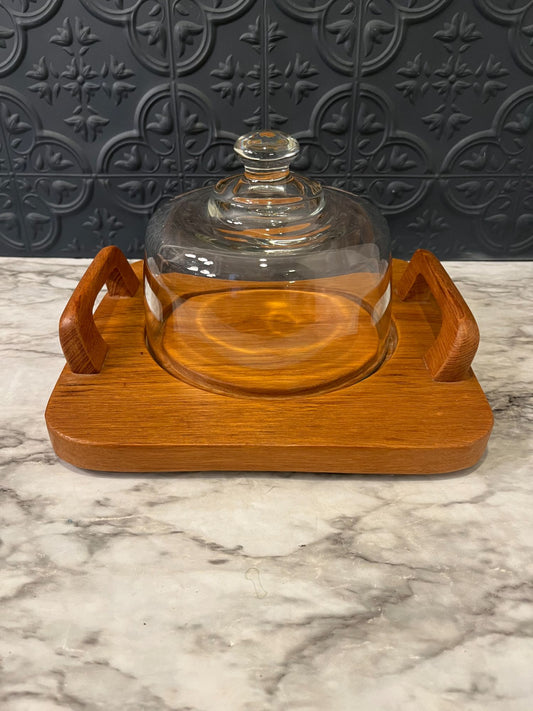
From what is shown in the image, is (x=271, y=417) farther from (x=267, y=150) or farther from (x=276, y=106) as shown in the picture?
(x=276, y=106)

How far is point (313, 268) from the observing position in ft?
2.03

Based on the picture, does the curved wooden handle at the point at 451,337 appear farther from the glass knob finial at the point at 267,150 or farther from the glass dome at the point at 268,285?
the glass knob finial at the point at 267,150

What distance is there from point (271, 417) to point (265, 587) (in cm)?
16

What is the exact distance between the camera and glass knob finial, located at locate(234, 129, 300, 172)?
2.05 feet

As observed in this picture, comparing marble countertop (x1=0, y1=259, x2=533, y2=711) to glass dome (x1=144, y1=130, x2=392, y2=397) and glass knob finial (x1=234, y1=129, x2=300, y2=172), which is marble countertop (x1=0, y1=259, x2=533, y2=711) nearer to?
glass dome (x1=144, y1=130, x2=392, y2=397)

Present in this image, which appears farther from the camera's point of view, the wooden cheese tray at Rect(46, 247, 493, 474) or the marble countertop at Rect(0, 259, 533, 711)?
the wooden cheese tray at Rect(46, 247, 493, 474)

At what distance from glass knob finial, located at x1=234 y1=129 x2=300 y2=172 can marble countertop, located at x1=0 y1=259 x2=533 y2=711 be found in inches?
12.3

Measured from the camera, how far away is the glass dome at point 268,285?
0.62m

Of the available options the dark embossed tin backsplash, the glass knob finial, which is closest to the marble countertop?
the glass knob finial

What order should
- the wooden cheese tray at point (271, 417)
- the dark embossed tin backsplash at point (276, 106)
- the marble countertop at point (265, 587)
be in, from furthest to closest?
1. the dark embossed tin backsplash at point (276, 106)
2. the wooden cheese tray at point (271, 417)
3. the marble countertop at point (265, 587)

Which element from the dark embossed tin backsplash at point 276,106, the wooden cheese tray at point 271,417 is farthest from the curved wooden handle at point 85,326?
the dark embossed tin backsplash at point 276,106

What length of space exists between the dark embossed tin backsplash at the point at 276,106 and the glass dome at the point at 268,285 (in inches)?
10.5

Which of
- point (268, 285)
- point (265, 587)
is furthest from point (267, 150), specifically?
point (265, 587)

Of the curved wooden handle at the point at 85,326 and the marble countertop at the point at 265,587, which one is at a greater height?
the curved wooden handle at the point at 85,326
